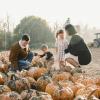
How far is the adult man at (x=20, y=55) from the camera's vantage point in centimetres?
773

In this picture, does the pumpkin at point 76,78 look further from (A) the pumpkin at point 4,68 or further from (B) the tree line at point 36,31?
(B) the tree line at point 36,31

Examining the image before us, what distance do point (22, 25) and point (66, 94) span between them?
28998 mm

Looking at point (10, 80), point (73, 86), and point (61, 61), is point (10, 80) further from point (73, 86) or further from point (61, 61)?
point (61, 61)

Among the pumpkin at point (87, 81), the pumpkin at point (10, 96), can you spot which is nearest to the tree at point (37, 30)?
the pumpkin at point (87, 81)

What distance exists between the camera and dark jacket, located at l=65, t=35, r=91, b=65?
8492 millimetres

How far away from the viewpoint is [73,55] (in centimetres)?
858

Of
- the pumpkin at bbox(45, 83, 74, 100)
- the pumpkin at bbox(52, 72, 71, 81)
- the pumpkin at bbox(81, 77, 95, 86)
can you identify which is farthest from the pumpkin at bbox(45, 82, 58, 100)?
the pumpkin at bbox(52, 72, 71, 81)

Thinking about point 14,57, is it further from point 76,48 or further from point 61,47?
point 76,48

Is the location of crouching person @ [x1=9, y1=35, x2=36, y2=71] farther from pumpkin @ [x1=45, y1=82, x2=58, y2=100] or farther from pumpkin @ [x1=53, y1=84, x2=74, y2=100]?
pumpkin @ [x1=53, y1=84, x2=74, y2=100]

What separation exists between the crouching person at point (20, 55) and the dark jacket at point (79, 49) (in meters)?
0.95

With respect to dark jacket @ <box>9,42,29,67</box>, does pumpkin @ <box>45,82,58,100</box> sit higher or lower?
lower

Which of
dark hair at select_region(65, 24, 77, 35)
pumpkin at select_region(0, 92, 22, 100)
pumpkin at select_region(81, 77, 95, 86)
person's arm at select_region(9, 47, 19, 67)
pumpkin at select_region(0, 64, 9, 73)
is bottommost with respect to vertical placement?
pumpkin at select_region(0, 64, 9, 73)

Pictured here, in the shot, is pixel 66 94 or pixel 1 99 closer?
pixel 1 99

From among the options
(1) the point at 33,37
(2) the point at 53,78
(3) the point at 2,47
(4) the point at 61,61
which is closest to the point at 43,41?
(1) the point at 33,37
